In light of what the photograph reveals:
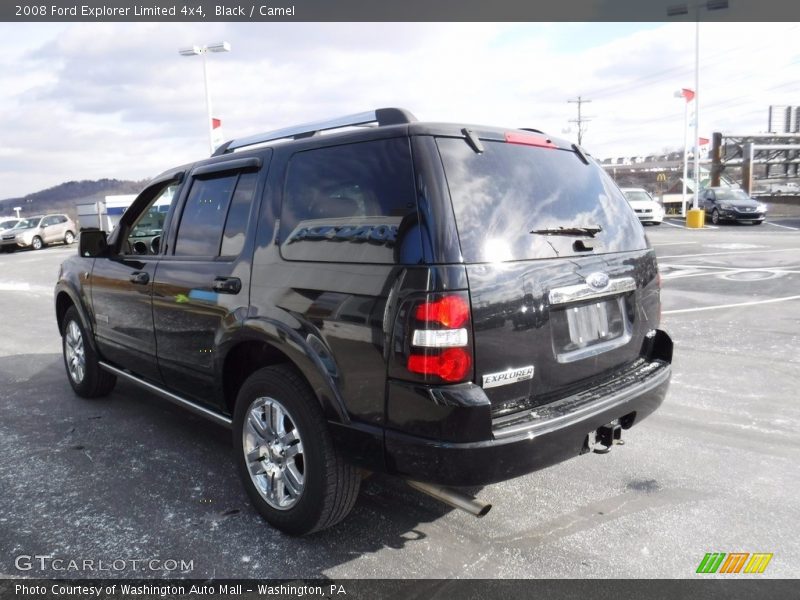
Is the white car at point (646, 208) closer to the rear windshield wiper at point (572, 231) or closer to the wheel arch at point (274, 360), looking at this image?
the rear windshield wiper at point (572, 231)

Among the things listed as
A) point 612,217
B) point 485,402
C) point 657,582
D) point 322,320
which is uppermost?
point 612,217

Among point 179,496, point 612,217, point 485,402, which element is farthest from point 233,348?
point 612,217

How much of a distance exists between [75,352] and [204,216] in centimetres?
252

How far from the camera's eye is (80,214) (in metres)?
43.6

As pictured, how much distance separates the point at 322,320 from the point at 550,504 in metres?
1.64

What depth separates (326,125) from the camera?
331 cm

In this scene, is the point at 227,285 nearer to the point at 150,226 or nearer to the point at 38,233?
the point at 150,226

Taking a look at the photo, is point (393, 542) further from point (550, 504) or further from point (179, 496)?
point (179, 496)

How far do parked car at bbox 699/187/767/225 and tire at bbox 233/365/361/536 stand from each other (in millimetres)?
26627

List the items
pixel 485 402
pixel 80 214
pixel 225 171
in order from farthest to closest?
pixel 80 214, pixel 225 171, pixel 485 402

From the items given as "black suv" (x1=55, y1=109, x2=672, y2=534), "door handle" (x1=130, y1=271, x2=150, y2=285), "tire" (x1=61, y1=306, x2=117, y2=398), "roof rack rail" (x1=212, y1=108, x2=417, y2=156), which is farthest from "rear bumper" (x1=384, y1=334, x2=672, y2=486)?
"tire" (x1=61, y1=306, x2=117, y2=398)

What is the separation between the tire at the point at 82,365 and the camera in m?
5.07

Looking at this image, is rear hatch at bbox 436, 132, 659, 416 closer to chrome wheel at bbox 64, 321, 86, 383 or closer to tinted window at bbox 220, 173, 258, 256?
tinted window at bbox 220, 173, 258, 256

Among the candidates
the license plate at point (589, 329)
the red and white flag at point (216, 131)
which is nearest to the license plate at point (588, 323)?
the license plate at point (589, 329)
